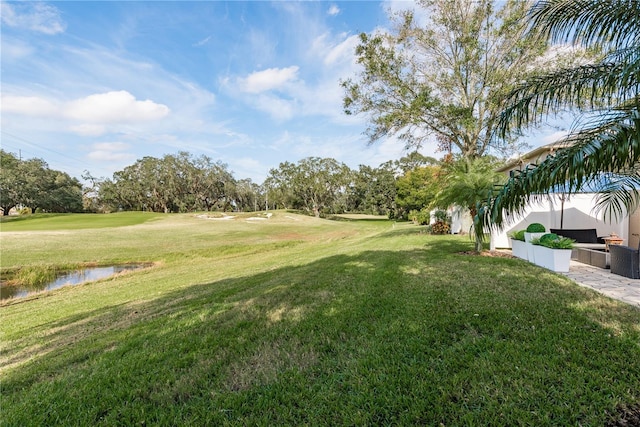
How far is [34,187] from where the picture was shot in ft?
133

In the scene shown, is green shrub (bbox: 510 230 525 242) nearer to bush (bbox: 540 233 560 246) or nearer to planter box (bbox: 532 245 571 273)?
bush (bbox: 540 233 560 246)

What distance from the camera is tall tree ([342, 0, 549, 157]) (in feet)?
37.8

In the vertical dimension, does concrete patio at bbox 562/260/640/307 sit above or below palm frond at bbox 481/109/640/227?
below

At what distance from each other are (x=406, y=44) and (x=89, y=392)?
1598cm

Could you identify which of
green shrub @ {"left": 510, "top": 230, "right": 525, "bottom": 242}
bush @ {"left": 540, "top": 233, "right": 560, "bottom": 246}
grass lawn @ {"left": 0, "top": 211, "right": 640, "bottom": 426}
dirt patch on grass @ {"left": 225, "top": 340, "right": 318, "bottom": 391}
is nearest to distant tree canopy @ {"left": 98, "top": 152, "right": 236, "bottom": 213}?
grass lawn @ {"left": 0, "top": 211, "right": 640, "bottom": 426}

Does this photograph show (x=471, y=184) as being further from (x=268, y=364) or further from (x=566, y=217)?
(x=268, y=364)

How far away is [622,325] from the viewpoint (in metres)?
3.03

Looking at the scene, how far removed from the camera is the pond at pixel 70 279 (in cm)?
866

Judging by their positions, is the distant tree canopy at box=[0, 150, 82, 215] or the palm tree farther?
the distant tree canopy at box=[0, 150, 82, 215]

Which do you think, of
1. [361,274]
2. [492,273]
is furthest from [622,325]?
[361,274]

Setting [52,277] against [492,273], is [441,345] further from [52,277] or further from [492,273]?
[52,277]

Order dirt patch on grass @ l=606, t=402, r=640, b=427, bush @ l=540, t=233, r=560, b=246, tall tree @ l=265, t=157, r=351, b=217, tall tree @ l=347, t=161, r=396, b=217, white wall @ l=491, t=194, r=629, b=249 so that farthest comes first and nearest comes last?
tall tree @ l=347, t=161, r=396, b=217, tall tree @ l=265, t=157, r=351, b=217, white wall @ l=491, t=194, r=629, b=249, bush @ l=540, t=233, r=560, b=246, dirt patch on grass @ l=606, t=402, r=640, b=427

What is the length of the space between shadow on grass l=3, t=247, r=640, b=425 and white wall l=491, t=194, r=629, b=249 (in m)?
5.53

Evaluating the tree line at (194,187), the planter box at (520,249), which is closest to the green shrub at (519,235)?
the planter box at (520,249)
